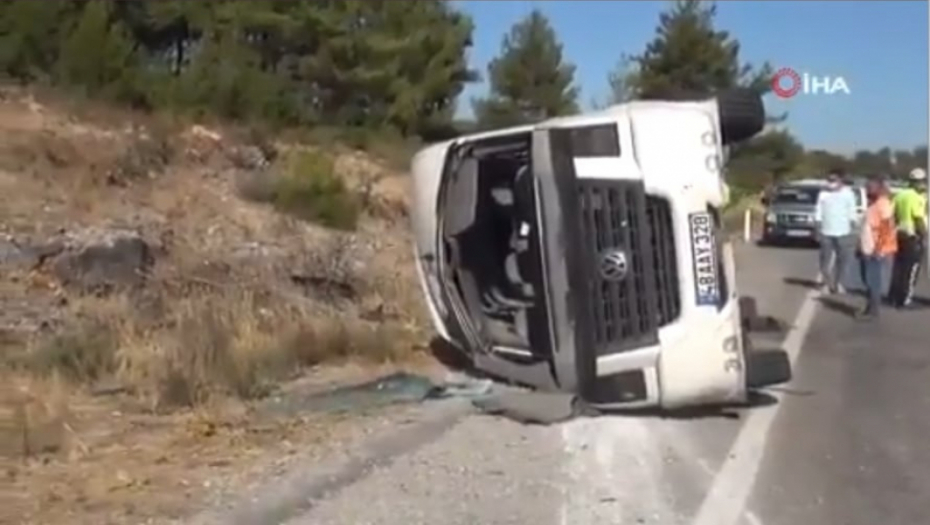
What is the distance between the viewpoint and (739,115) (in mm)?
12391

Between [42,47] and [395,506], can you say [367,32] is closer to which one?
[42,47]

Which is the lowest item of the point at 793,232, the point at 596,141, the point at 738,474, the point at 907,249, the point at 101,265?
the point at 793,232

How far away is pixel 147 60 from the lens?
38031 mm

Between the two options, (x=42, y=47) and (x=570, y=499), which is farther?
(x=42, y=47)

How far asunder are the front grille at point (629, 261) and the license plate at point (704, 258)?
15 centimetres

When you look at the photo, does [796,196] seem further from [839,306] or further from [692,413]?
[692,413]

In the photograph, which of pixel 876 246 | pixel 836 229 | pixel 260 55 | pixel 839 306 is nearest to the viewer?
pixel 876 246

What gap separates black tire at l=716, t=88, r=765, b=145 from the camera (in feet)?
40.3

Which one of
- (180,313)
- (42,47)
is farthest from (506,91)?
(180,313)

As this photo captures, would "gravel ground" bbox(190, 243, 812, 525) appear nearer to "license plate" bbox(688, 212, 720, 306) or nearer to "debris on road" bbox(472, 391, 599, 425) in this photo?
"debris on road" bbox(472, 391, 599, 425)

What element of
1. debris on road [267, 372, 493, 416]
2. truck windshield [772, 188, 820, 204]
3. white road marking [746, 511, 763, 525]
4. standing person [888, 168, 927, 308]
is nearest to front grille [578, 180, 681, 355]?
debris on road [267, 372, 493, 416]

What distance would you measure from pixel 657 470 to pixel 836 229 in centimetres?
1262

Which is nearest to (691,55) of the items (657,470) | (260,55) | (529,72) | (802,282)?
(529,72)

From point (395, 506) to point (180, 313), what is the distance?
24.2 ft
